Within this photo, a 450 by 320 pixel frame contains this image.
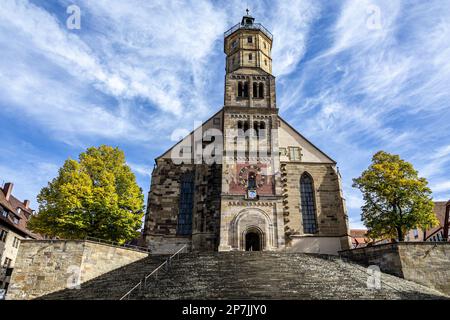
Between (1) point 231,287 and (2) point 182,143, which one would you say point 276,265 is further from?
(2) point 182,143

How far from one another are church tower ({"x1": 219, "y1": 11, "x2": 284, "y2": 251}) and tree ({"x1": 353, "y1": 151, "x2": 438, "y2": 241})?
775 centimetres

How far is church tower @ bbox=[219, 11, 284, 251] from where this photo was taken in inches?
1084

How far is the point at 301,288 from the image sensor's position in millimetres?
15992

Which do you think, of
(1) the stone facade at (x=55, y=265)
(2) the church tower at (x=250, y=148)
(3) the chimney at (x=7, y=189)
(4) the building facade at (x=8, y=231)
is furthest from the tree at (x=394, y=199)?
(3) the chimney at (x=7, y=189)

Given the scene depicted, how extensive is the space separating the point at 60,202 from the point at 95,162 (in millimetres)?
4596

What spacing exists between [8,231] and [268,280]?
3236cm

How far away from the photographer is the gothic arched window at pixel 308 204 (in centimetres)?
3070

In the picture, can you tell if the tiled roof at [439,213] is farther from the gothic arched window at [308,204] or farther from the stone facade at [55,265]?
the stone facade at [55,265]

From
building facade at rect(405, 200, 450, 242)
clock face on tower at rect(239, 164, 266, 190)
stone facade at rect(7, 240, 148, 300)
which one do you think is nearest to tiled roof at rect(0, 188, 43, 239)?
stone facade at rect(7, 240, 148, 300)

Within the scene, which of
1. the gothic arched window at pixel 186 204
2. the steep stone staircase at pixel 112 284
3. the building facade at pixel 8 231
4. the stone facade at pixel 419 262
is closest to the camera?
the steep stone staircase at pixel 112 284

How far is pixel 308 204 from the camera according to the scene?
104 ft

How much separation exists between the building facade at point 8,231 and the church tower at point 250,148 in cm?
2497

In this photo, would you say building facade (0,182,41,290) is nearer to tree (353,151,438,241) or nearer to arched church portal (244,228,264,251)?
arched church portal (244,228,264,251)
